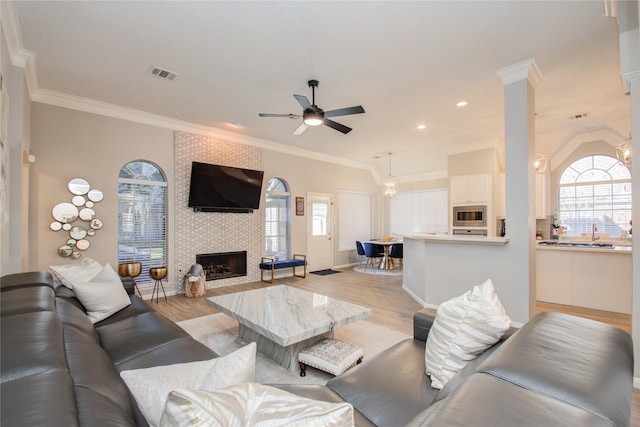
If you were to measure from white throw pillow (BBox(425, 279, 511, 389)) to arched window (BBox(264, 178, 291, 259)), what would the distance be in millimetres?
5368

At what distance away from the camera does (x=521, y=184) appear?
10.8 ft

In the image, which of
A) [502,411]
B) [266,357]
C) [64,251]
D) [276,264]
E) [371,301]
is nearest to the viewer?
[502,411]

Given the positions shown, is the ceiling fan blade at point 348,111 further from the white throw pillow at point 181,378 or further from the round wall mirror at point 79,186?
the round wall mirror at point 79,186

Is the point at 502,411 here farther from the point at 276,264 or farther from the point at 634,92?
the point at 276,264

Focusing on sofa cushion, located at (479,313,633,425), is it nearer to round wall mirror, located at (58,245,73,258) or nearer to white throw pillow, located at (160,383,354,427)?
white throw pillow, located at (160,383,354,427)

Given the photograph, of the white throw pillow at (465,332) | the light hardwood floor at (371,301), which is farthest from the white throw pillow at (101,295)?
the white throw pillow at (465,332)

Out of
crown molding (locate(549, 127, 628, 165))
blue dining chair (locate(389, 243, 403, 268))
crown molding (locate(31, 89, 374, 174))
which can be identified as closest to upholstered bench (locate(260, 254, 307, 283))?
blue dining chair (locate(389, 243, 403, 268))

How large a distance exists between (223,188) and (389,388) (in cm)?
491

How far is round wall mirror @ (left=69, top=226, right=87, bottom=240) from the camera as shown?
4.23 m

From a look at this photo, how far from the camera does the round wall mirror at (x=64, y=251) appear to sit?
4.13 meters

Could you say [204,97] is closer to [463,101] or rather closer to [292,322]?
[292,322]

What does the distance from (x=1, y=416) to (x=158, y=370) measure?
0.37 meters

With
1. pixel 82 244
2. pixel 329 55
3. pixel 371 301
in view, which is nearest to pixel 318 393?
pixel 329 55

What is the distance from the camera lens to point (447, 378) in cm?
147
